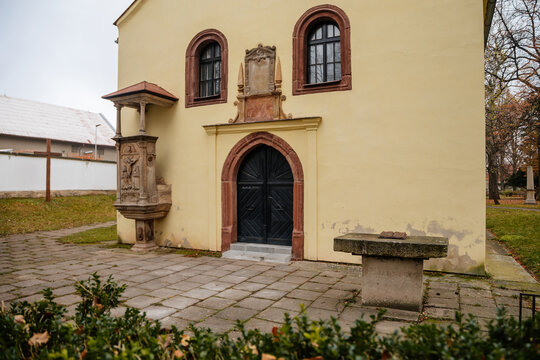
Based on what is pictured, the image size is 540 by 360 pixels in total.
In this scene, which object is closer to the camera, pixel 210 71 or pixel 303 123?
pixel 303 123

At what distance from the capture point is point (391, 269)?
462cm

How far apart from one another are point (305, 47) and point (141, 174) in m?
5.12

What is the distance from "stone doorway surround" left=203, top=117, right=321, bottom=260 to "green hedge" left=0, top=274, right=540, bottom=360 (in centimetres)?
519

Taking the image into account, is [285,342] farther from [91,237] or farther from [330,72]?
[91,237]

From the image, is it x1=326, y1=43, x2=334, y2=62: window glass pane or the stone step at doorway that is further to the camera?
x1=326, y1=43, x2=334, y2=62: window glass pane

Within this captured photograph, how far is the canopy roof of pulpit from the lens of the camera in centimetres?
894

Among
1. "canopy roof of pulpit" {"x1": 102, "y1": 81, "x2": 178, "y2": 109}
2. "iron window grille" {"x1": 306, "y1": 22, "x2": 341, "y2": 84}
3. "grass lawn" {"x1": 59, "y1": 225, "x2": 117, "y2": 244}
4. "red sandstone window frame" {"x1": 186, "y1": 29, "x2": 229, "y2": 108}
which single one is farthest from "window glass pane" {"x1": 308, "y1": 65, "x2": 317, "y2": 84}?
"grass lawn" {"x1": 59, "y1": 225, "x2": 117, "y2": 244}

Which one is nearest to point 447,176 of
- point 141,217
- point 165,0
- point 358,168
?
point 358,168

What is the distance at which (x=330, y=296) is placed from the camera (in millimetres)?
5227

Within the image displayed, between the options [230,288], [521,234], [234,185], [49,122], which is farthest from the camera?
[49,122]

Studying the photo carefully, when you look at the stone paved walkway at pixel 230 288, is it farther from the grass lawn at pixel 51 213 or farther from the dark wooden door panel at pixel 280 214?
the grass lawn at pixel 51 213

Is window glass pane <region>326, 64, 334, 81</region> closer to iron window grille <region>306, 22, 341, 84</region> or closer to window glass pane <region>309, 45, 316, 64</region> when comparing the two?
iron window grille <region>306, 22, 341, 84</region>

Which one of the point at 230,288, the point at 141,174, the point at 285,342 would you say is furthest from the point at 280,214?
the point at 285,342

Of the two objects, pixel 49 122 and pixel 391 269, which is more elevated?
pixel 49 122
